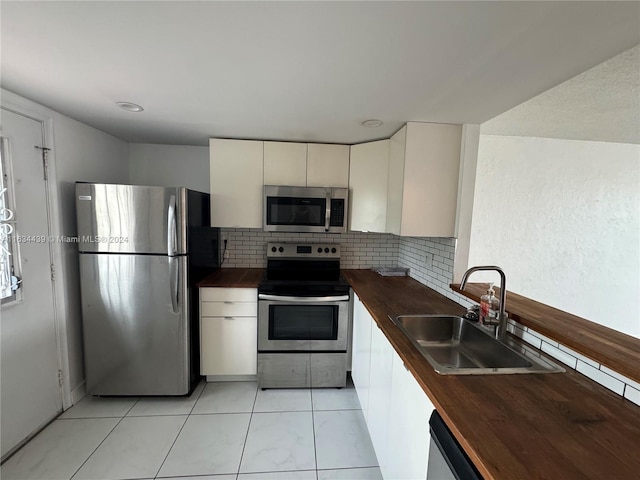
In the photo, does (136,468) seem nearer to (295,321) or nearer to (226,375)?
(226,375)

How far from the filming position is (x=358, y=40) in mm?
974

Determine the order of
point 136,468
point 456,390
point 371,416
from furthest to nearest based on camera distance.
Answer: point 371,416, point 136,468, point 456,390

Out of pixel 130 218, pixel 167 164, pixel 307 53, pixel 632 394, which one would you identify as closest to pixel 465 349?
pixel 632 394

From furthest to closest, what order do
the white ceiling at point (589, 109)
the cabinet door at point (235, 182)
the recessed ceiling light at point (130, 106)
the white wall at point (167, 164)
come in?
the white wall at point (167, 164) < the cabinet door at point (235, 182) < the recessed ceiling light at point (130, 106) < the white ceiling at point (589, 109)

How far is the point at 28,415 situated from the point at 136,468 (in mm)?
840

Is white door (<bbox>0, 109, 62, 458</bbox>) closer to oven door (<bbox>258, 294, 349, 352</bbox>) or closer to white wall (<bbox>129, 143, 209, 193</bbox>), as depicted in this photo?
white wall (<bbox>129, 143, 209, 193</bbox>)

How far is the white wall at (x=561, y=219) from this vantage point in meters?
2.27

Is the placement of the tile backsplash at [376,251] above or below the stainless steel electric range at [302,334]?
above

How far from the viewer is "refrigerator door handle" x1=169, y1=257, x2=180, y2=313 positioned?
200 cm

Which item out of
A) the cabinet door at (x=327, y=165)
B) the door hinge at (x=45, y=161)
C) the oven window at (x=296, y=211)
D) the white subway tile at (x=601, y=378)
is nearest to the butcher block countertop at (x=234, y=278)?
the oven window at (x=296, y=211)

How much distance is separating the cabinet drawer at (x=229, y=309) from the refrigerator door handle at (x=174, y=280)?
0.84 ft

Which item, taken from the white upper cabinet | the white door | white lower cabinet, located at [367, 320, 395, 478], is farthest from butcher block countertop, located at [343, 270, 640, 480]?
the white door

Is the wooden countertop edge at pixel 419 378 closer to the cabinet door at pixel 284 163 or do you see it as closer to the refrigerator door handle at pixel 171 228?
the cabinet door at pixel 284 163

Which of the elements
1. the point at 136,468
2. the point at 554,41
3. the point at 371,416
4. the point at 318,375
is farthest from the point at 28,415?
the point at 554,41
